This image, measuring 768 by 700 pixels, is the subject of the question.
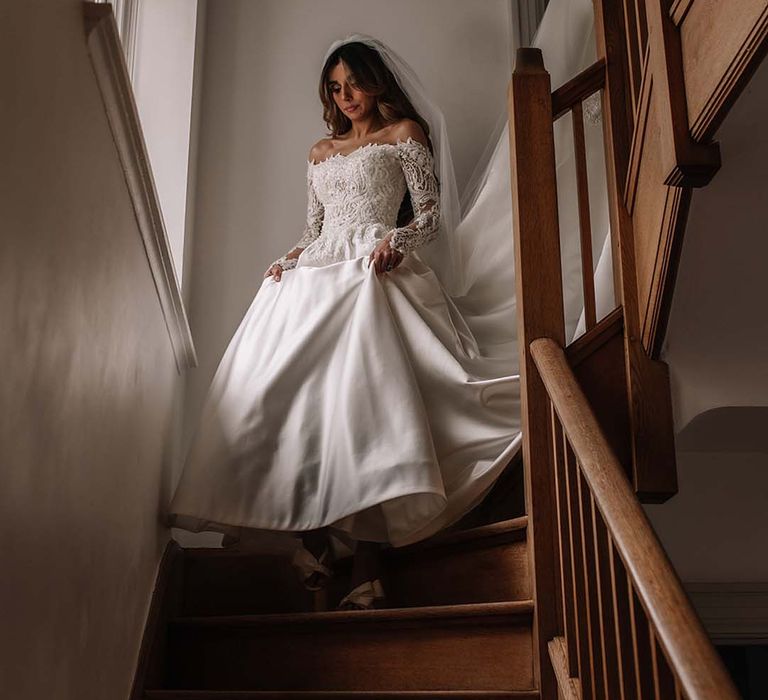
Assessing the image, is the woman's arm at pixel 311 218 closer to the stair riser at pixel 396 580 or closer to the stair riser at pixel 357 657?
the stair riser at pixel 396 580

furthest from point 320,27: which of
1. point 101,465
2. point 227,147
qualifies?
point 101,465

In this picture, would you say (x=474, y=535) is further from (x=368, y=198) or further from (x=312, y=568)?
(x=368, y=198)

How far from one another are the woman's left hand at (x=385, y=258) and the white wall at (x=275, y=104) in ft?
2.84

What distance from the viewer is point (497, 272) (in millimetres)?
3857

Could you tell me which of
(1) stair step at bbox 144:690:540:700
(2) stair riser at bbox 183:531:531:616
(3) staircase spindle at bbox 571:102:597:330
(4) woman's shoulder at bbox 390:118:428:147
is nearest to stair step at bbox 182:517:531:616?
(2) stair riser at bbox 183:531:531:616

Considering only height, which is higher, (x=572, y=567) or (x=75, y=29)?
(x=75, y=29)

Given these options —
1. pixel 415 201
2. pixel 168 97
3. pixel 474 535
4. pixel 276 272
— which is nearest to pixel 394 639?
pixel 474 535

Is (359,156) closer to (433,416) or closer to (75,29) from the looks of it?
(433,416)

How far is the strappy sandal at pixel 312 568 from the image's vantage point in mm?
3000

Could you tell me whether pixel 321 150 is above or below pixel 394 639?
above

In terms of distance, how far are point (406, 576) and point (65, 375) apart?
4.88ft

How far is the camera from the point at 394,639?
2664 millimetres

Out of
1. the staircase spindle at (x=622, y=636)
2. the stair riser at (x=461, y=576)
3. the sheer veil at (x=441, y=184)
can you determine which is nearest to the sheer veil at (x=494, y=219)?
the sheer veil at (x=441, y=184)

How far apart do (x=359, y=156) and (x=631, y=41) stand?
134 centimetres
